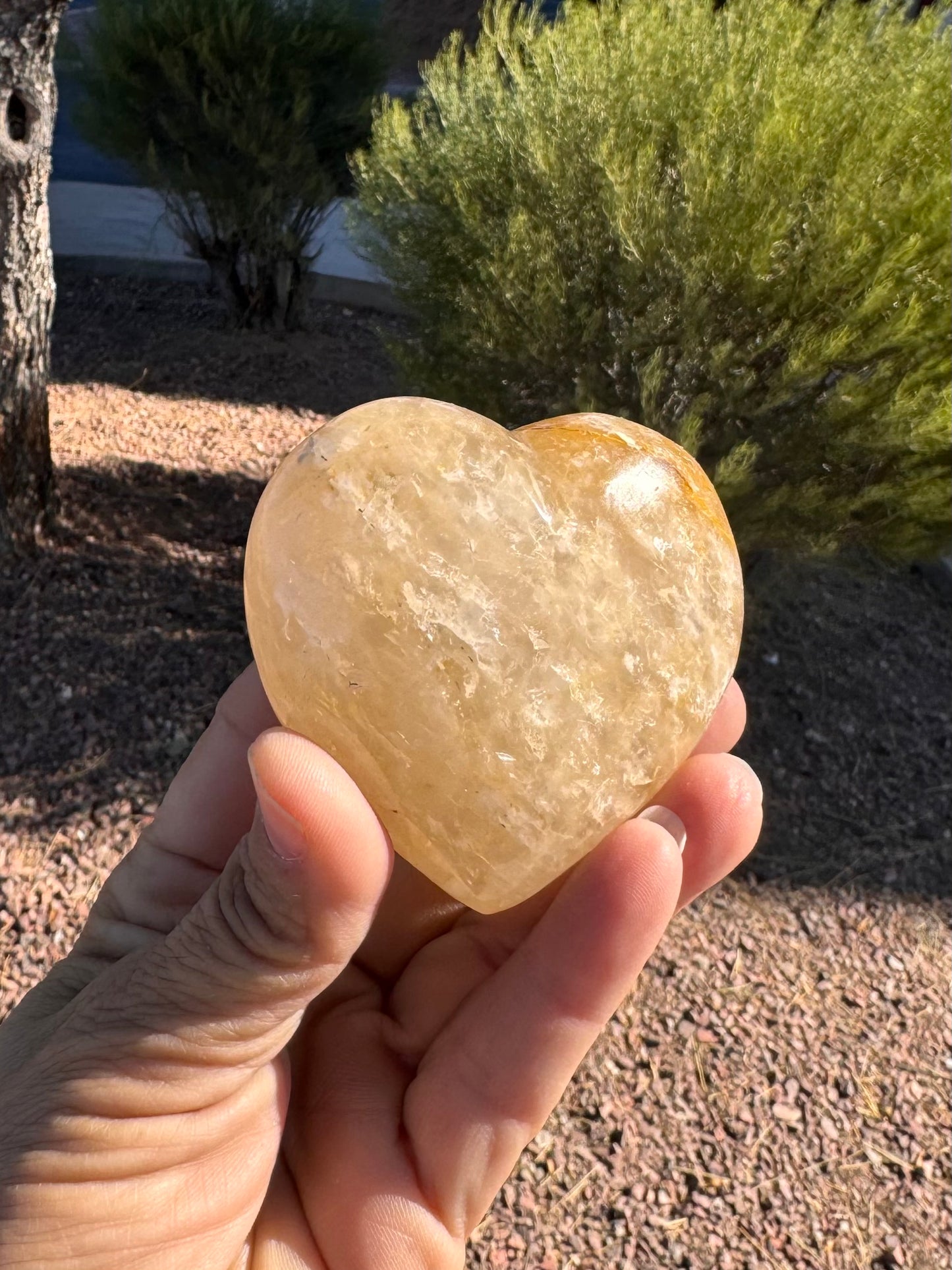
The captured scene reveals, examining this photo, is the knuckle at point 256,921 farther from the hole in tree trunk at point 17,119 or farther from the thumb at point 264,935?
the hole in tree trunk at point 17,119

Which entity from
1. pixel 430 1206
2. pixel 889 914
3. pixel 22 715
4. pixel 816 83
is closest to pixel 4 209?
pixel 22 715

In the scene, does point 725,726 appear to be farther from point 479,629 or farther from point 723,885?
point 723,885

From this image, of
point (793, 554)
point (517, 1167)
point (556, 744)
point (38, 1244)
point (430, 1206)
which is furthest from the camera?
point (793, 554)

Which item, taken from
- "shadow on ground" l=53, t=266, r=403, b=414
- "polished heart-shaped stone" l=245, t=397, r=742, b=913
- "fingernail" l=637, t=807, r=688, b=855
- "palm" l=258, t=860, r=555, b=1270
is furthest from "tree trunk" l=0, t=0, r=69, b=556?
"fingernail" l=637, t=807, r=688, b=855

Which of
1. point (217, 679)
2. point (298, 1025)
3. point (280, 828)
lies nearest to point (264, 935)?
point (280, 828)

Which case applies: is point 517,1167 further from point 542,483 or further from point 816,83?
point 816,83
